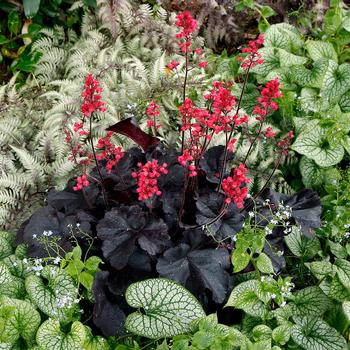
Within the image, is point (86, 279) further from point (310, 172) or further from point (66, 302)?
point (310, 172)

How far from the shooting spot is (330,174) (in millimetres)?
2641

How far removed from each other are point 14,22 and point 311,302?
2.45 meters

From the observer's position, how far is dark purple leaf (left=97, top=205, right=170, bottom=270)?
1.92 m

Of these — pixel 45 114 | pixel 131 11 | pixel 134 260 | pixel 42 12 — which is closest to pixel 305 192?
pixel 134 260

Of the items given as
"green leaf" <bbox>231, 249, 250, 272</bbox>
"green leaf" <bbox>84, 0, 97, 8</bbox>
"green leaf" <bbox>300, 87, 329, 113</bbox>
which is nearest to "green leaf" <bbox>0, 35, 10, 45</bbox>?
"green leaf" <bbox>84, 0, 97, 8</bbox>

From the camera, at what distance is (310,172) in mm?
2645

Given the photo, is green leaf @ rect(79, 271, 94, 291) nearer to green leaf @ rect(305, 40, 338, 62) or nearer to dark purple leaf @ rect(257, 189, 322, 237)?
dark purple leaf @ rect(257, 189, 322, 237)

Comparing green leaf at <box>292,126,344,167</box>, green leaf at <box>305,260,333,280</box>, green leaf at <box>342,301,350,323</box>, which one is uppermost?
green leaf at <box>292,126,344,167</box>

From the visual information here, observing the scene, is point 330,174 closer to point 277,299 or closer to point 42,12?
point 277,299

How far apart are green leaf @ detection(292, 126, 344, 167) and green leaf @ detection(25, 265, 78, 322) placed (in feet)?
4.06

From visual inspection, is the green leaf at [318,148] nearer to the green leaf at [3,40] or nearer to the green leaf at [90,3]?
the green leaf at [90,3]

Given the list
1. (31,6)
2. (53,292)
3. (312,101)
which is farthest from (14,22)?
(53,292)

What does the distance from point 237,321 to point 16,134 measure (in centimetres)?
149

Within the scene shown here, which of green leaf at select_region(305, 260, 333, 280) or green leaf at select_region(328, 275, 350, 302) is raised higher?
green leaf at select_region(305, 260, 333, 280)
